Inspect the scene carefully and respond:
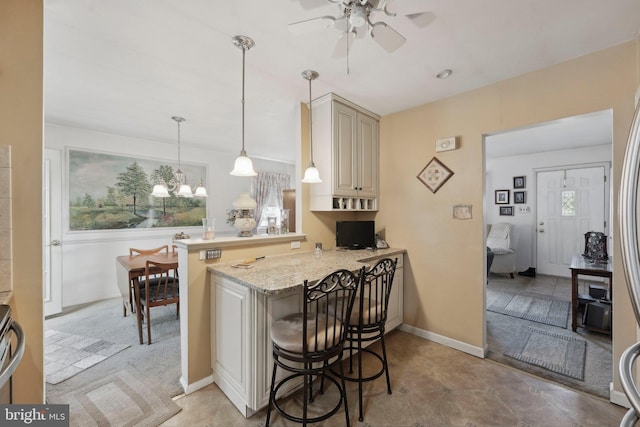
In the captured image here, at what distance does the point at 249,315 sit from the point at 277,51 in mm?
1930

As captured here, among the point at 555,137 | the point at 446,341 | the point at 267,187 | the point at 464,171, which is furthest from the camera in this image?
the point at 267,187

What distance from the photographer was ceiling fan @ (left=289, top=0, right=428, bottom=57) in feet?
4.35

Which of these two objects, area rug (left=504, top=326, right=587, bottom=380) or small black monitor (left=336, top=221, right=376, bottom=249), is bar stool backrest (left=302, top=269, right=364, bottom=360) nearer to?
small black monitor (left=336, top=221, right=376, bottom=249)

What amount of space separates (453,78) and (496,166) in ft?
14.9

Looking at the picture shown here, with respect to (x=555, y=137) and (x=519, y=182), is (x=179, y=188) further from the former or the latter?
(x=519, y=182)

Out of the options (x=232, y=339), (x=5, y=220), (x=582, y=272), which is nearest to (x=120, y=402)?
(x=232, y=339)

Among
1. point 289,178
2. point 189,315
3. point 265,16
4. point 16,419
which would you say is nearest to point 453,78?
point 265,16

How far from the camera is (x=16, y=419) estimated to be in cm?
116

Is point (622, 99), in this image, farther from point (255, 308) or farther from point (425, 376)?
point (255, 308)

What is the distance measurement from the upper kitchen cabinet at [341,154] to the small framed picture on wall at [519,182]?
441 cm

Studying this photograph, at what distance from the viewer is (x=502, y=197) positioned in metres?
5.89

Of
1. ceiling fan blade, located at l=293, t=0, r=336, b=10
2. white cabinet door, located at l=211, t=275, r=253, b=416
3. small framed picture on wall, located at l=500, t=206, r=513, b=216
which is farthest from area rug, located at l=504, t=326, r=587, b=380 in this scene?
small framed picture on wall, located at l=500, t=206, r=513, b=216

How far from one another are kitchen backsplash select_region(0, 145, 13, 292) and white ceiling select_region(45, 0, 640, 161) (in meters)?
1.00

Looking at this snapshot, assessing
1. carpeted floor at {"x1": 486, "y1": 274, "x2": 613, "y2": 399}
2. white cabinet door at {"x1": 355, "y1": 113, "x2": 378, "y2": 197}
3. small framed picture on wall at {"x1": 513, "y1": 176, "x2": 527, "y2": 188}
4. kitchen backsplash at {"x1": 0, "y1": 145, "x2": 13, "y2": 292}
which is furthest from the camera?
small framed picture on wall at {"x1": 513, "y1": 176, "x2": 527, "y2": 188}
